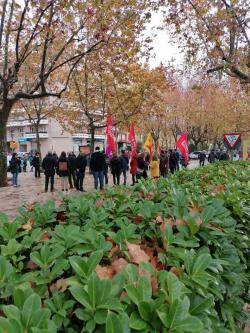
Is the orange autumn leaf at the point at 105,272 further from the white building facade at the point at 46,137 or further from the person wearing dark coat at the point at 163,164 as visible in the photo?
the white building facade at the point at 46,137

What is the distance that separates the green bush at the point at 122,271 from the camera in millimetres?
1525

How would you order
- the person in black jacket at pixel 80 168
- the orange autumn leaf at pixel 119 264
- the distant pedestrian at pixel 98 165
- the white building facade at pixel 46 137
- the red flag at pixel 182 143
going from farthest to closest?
the white building facade at pixel 46 137 < the red flag at pixel 182 143 < the person in black jacket at pixel 80 168 < the distant pedestrian at pixel 98 165 < the orange autumn leaf at pixel 119 264

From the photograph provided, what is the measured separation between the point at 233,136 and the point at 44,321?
52.8 feet

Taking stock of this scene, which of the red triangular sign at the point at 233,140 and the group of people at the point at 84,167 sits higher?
the red triangular sign at the point at 233,140

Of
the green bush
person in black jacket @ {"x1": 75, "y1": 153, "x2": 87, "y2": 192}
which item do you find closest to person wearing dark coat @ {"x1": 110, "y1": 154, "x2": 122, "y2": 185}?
person in black jacket @ {"x1": 75, "y1": 153, "x2": 87, "y2": 192}

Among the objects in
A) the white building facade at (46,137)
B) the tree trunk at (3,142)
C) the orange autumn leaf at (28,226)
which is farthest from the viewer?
the white building facade at (46,137)

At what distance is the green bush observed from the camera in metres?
1.53

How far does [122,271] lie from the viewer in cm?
185

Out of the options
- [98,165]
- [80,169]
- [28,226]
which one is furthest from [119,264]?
[80,169]

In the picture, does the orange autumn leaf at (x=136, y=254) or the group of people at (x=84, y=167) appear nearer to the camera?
the orange autumn leaf at (x=136, y=254)

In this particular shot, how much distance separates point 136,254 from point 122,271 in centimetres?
39

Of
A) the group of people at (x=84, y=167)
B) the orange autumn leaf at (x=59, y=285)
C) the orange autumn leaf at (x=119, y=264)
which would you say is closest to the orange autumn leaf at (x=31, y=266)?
the orange autumn leaf at (x=59, y=285)

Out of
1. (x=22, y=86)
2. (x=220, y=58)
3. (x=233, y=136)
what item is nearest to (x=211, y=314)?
(x=233, y=136)

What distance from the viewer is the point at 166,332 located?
1500 mm
